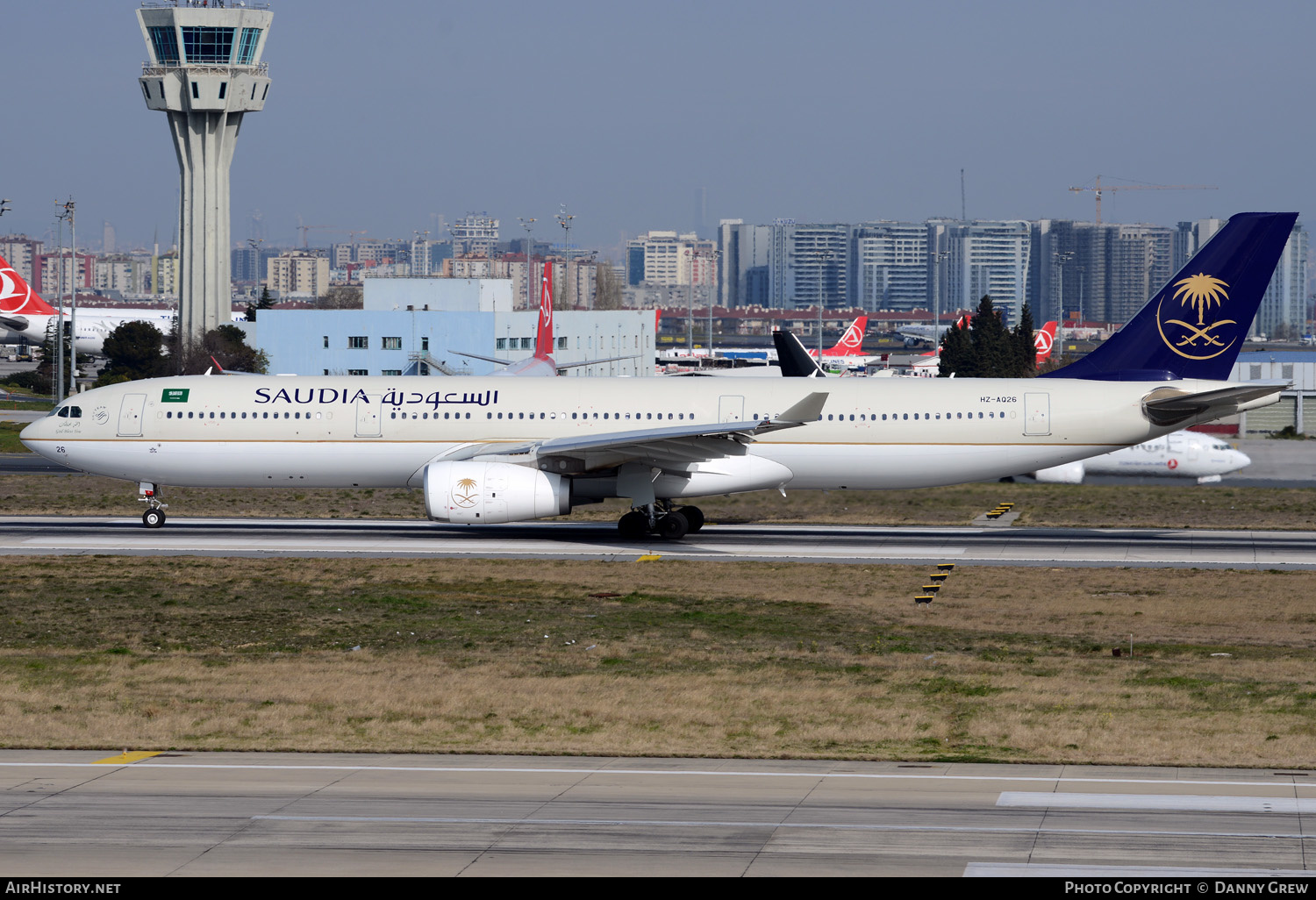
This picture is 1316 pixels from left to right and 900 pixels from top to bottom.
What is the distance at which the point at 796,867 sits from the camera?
1246 centimetres

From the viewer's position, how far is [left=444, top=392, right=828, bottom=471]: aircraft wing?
34875 mm

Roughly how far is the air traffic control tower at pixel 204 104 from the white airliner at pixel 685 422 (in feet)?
301

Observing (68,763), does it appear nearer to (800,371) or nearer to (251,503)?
(251,503)

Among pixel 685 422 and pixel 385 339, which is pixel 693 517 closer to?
pixel 685 422

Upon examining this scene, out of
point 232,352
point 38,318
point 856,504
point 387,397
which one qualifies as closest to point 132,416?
point 387,397

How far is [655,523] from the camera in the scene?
1490 inches

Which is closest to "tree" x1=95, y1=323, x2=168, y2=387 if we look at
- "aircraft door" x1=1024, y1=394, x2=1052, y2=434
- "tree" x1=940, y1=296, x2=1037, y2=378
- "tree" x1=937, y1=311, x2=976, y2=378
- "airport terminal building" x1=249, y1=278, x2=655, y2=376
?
"airport terminal building" x1=249, y1=278, x2=655, y2=376

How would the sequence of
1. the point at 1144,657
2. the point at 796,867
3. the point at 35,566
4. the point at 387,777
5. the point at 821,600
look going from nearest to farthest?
the point at 796,867
the point at 387,777
the point at 1144,657
the point at 821,600
the point at 35,566

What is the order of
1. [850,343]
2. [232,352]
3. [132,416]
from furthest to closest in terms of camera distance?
[850,343], [232,352], [132,416]

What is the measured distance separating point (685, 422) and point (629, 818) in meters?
24.6

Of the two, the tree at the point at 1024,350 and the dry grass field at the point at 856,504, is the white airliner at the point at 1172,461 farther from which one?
the tree at the point at 1024,350

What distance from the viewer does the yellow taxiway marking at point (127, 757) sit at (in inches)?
649
